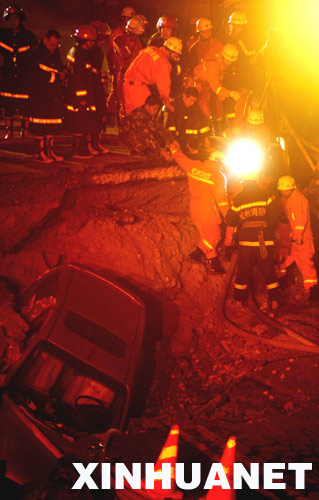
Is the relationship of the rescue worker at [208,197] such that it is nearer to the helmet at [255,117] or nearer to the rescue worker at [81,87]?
the helmet at [255,117]

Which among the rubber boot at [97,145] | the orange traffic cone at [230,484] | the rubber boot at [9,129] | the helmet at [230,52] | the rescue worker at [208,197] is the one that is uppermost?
the helmet at [230,52]

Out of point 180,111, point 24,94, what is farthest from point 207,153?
point 24,94

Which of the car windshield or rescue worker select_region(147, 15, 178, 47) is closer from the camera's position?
the car windshield

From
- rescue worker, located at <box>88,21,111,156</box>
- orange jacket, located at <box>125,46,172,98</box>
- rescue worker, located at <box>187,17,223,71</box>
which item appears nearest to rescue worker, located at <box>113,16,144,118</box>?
rescue worker, located at <box>88,21,111,156</box>

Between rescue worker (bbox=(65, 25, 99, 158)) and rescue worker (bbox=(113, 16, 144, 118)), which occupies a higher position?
rescue worker (bbox=(113, 16, 144, 118))

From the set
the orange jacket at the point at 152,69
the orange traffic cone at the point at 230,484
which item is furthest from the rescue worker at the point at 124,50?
the orange traffic cone at the point at 230,484

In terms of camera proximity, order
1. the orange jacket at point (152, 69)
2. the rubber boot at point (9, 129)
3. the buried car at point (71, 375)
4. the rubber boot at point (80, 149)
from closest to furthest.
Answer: the buried car at point (71, 375), the rubber boot at point (80, 149), the orange jacket at point (152, 69), the rubber boot at point (9, 129)

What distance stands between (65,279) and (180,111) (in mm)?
3967

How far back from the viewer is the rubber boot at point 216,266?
829cm

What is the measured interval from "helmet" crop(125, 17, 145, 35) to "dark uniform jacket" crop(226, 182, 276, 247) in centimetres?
357

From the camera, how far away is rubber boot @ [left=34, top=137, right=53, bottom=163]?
8.32 meters

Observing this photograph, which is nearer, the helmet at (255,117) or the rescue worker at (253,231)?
the rescue worker at (253,231)

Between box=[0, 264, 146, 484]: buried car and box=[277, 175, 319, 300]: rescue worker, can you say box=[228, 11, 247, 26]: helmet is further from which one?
box=[0, 264, 146, 484]: buried car

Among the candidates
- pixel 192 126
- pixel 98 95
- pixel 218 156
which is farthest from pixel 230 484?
pixel 98 95
